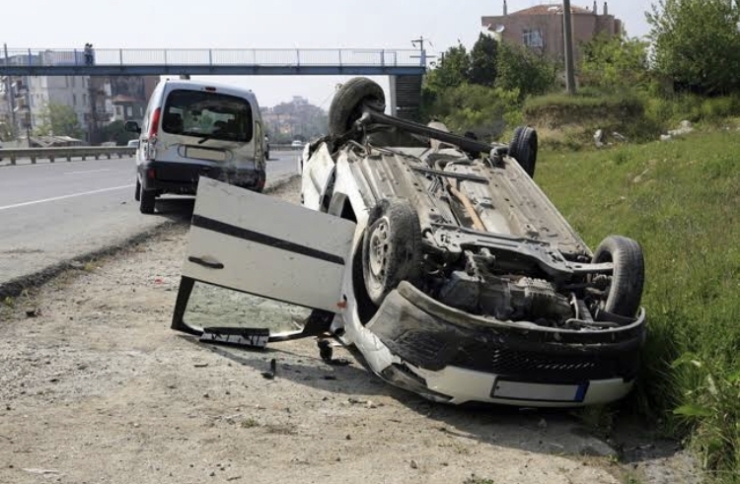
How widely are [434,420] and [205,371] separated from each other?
1497mm

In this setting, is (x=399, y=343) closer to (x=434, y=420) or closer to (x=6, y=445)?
(x=434, y=420)

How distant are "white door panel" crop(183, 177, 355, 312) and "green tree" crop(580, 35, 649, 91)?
25.8 meters

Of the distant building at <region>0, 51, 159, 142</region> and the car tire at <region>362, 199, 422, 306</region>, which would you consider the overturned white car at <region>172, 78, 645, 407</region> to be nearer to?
the car tire at <region>362, 199, 422, 306</region>

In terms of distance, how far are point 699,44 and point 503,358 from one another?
2692 centimetres

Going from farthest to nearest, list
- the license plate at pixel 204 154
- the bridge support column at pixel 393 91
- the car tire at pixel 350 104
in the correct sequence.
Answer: the bridge support column at pixel 393 91 → the license plate at pixel 204 154 → the car tire at pixel 350 104

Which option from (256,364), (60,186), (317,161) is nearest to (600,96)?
(60,186)

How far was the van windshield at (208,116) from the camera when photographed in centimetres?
1341

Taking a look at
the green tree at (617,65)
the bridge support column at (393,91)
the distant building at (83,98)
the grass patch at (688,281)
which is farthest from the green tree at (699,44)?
the distant building at (83,98)

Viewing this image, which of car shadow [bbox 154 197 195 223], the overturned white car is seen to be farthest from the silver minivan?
the overturned white car

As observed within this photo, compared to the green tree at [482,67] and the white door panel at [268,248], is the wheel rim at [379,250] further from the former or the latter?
the green tree at [482,67]

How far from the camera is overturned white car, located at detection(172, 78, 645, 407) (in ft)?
15.3

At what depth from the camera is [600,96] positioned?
95.0 ft

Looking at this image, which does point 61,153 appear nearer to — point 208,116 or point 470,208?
point 208,116

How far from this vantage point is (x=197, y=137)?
13539 millimetres
